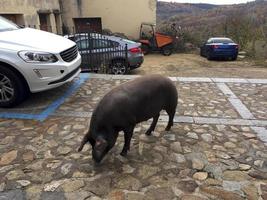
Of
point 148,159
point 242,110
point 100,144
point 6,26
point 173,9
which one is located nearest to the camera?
point 100,144

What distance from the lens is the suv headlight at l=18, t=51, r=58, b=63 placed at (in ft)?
18.3

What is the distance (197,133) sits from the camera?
5016mm

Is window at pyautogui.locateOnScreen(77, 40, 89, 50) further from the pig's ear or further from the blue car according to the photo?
the blue car

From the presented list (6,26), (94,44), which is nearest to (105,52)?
(94,44)

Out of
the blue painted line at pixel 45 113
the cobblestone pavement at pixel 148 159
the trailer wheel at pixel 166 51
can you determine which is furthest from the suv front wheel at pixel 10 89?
the trailer wheel at pixel 166 51

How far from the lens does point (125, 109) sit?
154 inches

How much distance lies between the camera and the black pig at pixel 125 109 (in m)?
3.75

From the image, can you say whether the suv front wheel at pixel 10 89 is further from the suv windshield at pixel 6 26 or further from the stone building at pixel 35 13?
the stone building at pixel 35 13

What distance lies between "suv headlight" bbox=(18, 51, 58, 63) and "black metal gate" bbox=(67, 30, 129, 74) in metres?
5.26

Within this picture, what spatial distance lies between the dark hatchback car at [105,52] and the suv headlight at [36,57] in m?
5.37

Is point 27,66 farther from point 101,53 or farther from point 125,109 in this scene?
point 101,53

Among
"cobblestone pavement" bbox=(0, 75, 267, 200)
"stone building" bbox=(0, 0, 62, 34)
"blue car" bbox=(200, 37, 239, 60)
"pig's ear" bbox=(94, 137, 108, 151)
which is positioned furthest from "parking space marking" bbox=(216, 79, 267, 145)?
"blue car" bbox=(200, 37, 239, 60)

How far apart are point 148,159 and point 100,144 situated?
89 cm

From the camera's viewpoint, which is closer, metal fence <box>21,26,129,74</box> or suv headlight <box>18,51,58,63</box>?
suv headlight <box>18,51,58,63</box>
